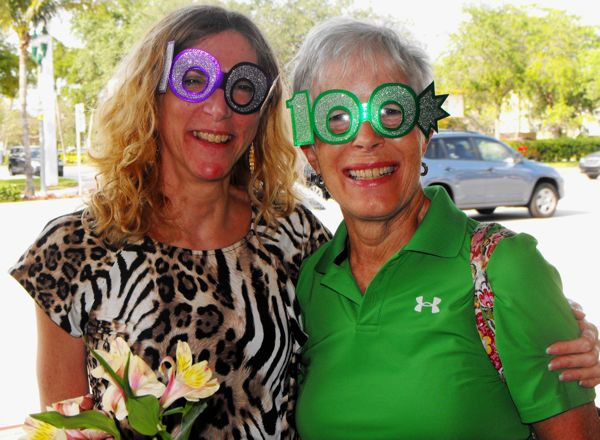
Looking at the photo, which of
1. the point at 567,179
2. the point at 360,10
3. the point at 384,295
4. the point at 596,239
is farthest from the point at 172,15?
the point at 360,10

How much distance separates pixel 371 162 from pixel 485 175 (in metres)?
12.0

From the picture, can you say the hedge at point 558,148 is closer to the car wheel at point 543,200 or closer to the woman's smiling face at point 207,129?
the car wheel at point 543,200

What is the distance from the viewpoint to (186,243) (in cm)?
240

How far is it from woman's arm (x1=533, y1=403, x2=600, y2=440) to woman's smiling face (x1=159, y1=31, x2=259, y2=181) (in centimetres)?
130

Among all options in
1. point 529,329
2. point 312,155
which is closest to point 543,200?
point 312,155

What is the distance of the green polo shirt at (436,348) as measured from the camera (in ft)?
5.99

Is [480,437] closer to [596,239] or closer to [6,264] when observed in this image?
[6,264]

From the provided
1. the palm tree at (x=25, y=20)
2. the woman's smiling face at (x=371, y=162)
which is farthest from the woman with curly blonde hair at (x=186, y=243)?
the palm tree at (x=25, y=20)

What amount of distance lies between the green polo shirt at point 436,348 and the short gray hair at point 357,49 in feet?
1.40

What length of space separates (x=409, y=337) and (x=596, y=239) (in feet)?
36.1

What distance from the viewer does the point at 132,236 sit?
232 centimetres

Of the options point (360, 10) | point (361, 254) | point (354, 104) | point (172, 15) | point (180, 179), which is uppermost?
point (360, 10)

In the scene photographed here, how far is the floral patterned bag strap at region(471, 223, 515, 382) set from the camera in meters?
1.89

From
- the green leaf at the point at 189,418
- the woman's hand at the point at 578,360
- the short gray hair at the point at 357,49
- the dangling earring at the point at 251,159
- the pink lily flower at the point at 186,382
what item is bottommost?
the woman's hand at the point at 578,360
